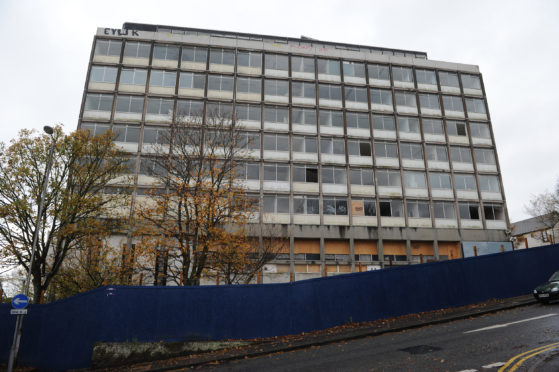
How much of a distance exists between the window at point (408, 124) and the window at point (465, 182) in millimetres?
7036

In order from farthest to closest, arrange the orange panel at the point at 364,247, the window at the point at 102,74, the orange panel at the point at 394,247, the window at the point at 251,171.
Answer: the window at the point at 102,74 → the orange panel at the point at 394,247 → the orange panel at the point at 364,247 → the window at the point at 251,171

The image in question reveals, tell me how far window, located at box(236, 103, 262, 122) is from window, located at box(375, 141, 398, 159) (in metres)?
13.8

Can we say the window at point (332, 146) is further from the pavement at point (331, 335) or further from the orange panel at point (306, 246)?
the pavement at point (331, 335)

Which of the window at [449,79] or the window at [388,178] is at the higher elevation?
the window at [449,79]

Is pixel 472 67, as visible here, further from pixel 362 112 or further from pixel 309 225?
pixel 309 225

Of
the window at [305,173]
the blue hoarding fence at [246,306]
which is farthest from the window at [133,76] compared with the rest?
the blue hoarding fence at [246,306]

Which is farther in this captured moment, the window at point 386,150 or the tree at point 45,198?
the window at point 386,150

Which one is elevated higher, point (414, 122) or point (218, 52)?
point (218, 52)

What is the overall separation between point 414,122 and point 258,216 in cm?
2212

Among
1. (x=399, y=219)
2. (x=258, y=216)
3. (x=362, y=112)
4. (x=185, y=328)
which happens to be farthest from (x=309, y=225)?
(x=185, y=328)

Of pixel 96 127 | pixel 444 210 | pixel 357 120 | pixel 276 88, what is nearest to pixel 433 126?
pixel 357 120

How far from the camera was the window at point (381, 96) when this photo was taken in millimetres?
40469

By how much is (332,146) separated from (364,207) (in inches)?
297

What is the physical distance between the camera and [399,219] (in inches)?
1426
